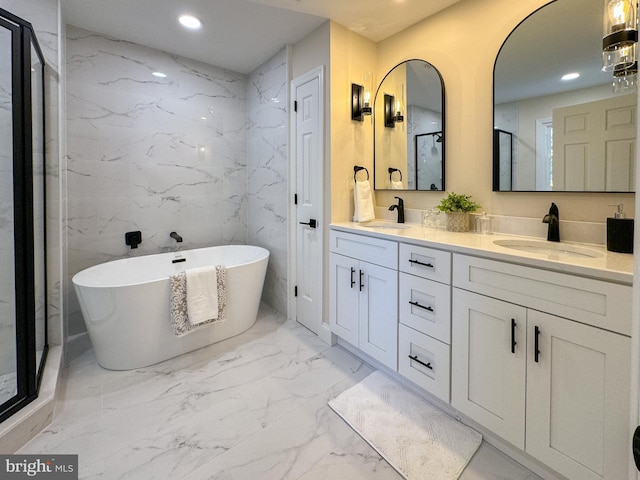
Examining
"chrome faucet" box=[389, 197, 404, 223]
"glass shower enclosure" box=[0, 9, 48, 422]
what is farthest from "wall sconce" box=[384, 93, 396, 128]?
"glass shower enclosure" box=[0, 9, 48, 422]

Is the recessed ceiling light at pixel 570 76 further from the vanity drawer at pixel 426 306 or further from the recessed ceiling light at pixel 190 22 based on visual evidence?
the recessed ceiling light at pixel 190 22

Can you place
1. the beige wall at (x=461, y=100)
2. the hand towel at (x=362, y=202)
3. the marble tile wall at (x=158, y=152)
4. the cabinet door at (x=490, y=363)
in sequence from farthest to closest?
the marble tile wall at (x=158, y=152)
the hand towel at (x=362, y=202)
the beige wall at (x=461, y=100)
the cabinet door at (x=490, y=363)

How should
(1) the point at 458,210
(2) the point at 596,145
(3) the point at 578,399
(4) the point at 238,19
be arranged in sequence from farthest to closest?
(4) the point at 238,19
(1) the point at 458,210
(2) the point at 596,145
(3) the point at 578,399

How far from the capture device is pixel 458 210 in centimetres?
208

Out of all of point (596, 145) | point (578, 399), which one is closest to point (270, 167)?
point (596, 145)

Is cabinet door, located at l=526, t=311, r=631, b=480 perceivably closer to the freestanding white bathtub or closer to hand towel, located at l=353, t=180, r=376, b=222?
hand towel, located at l=353, t=180, r=376, b=222

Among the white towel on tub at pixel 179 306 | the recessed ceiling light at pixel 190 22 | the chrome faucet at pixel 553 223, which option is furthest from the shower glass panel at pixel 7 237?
the chrome faucet at pixel 553 223

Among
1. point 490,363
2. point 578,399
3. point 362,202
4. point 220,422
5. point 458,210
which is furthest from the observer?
point 362,202

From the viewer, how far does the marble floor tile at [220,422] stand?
4.77ft

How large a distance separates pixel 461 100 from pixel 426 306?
1.41 m

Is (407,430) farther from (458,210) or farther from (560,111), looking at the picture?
(560,111)

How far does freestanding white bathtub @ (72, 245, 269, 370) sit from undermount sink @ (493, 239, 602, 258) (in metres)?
1.88

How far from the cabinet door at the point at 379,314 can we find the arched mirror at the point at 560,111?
90 cm

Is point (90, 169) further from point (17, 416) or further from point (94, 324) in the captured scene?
point (17, 416)
